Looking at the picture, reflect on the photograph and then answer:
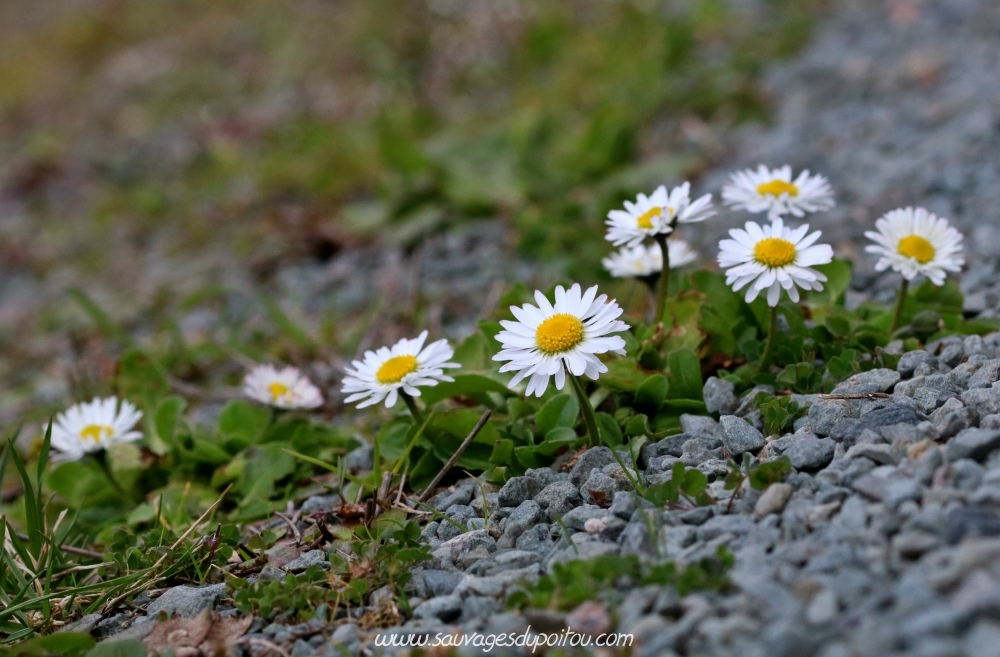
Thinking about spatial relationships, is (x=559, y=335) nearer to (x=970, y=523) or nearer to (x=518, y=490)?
(x=518, y=490)

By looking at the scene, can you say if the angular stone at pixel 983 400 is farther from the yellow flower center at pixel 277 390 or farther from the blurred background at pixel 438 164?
the yellow flower center at pixel 277 390

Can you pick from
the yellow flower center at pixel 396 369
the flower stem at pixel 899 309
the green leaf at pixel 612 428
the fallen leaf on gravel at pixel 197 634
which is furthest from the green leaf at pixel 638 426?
the fallen leaf on gravel at pixel 197 634

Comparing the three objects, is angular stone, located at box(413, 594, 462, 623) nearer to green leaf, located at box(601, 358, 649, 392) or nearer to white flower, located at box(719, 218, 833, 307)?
green leaf, located at box(601, 358, 649, 392)

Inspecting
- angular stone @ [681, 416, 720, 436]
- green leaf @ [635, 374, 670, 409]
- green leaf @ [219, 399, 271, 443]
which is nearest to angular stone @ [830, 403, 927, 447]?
angular stone @ [681, 416, 720, 436]

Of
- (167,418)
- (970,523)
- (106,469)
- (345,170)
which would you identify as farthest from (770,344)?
(345,170)

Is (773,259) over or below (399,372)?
over

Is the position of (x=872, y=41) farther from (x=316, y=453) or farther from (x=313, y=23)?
(x=313, y=23)
